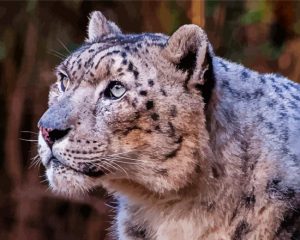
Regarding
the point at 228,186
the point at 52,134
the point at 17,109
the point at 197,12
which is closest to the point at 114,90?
the point at 52,134

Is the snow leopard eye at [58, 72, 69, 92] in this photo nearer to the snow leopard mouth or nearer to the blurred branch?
A: the snow leopard mouth

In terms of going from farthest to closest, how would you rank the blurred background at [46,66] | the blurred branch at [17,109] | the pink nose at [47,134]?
the blurred branch at [17,109]
the blurred background at [46,66]
the pink nose at [47,134]

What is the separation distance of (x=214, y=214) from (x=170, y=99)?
0.50 metres

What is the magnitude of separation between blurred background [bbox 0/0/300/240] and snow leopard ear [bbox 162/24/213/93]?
425cm

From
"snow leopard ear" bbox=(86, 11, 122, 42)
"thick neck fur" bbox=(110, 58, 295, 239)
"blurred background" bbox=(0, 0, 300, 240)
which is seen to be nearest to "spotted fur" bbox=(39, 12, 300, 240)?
"thick neck fur" bbox=(110, 58, 295, 239)

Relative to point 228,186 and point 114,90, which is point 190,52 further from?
point 228,186

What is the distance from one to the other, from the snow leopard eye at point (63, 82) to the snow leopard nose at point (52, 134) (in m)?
0.30

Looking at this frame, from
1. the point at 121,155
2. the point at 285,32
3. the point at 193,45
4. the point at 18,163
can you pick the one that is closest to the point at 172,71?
the point at 193,45

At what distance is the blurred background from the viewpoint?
8.37 m

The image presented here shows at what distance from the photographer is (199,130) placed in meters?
3.87

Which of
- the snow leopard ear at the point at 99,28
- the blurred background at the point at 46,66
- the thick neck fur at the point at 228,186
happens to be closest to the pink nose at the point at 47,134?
the thick neck fur at the point at 228,186

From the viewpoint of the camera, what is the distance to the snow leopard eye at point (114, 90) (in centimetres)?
384

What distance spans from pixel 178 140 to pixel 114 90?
12.1 inches

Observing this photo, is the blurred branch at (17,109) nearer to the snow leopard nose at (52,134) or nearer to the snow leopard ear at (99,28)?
the snow leopard ear at (99,28)
